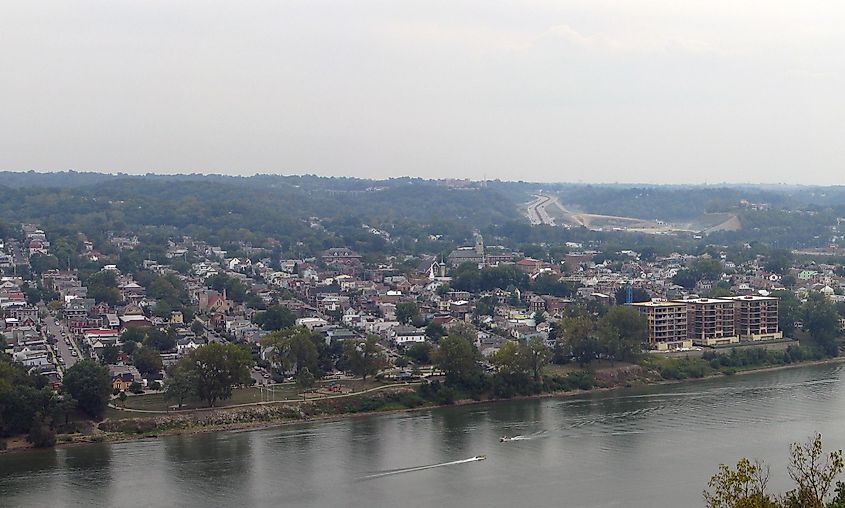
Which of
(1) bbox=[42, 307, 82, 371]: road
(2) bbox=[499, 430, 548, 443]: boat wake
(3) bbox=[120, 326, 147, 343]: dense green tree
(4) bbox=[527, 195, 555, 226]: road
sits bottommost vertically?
(2) bbox=[499, 430, 548, 443]: boat wake

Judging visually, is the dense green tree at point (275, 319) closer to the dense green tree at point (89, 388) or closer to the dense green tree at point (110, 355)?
the dense green tree at point (110, 355)

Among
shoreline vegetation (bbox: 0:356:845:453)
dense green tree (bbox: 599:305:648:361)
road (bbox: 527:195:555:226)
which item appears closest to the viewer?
shoreline vegetation (bbox: 0:356:845:453)

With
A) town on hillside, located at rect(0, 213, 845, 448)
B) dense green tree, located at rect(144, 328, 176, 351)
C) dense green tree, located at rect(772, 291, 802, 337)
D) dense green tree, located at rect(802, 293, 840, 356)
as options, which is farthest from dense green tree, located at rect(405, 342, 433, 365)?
dense green tree, located at rect(802, 293, 840, 356)

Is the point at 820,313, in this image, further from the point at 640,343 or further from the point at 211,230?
the point at 211,230

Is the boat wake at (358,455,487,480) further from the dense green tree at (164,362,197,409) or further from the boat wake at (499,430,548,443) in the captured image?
the dense green tree at (164,362,197,409)

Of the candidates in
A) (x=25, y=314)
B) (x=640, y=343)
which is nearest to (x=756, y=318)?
(x=640, y=343)

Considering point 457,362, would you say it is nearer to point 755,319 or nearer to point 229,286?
point 755,319

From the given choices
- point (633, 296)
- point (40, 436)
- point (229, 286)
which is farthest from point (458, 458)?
point (229, 286)
